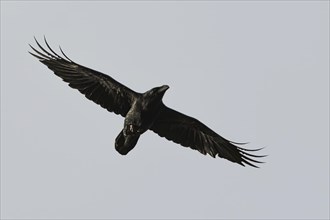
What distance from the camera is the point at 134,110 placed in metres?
23.1

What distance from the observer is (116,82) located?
76.9 feet

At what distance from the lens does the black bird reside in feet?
75.9

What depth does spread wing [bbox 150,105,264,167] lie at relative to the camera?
24172 mm

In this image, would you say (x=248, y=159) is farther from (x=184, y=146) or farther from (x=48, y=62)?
(x=48, y=62)

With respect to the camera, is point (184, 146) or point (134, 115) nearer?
point (134, 115)

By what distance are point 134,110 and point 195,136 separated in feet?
6.94

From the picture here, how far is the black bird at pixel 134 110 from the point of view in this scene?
23141mm

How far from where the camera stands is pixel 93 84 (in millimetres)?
23625

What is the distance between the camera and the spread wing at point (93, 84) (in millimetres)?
23531

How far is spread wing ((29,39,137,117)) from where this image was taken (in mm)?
23531

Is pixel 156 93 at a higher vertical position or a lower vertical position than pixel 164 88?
lower

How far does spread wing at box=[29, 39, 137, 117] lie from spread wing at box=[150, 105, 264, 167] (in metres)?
1.01

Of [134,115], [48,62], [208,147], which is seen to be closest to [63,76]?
[48,62]

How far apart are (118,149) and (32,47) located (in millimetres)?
3036
